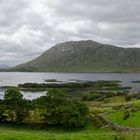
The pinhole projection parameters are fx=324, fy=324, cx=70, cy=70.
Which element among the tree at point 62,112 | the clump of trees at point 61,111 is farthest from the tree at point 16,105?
the tree at point 62,112

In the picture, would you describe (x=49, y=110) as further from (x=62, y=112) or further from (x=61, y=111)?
(x=62, y=112)

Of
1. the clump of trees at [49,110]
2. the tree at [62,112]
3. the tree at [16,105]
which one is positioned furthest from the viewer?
the tree at [16,105]

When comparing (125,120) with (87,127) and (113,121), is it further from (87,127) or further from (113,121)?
(87,127)

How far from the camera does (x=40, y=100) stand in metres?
82.9

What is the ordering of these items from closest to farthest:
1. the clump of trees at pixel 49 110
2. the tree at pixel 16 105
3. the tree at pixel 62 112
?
the tree at pixel 62 112
the clump of trees at pixel 49 110
the tree at pixel 16 105

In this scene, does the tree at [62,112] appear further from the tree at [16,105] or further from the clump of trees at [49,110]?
the tree at [16,105]

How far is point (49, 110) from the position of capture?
76188 millimetres

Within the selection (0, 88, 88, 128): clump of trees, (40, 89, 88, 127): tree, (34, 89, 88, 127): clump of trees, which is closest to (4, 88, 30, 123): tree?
(0, 88, 88, 128): clump of trees

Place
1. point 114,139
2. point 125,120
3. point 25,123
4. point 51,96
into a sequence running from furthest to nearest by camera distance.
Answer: point 51,96 → point 25,123 → point 125,120 → point 114,139

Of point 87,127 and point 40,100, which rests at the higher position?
point 40,100

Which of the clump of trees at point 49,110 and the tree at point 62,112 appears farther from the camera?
the clump of trees at point 49,110

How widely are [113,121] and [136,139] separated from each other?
39410 millimetres

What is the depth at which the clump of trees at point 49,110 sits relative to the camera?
71.7m

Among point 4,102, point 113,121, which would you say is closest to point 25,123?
point 4,102
